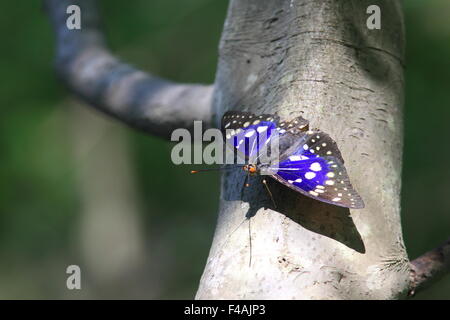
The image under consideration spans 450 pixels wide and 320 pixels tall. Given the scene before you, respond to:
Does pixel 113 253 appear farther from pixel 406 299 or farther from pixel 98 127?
pixel 406 299

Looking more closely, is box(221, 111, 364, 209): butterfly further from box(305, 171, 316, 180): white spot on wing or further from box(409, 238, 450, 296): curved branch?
box(409, 238, 450, 296): curved branch

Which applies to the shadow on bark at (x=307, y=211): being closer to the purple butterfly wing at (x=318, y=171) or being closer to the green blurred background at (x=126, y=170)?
the purple butterfly wing at (x=318, y=171)

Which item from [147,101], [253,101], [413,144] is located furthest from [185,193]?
[253,101]

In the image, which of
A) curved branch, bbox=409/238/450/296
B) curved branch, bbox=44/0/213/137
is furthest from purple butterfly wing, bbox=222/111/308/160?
curved branch, bbox=409/238/450/296

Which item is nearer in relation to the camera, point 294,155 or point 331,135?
point 331,135

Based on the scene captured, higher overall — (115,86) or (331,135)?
(115,86)

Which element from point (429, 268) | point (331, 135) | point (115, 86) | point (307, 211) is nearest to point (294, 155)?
point (331, 135)

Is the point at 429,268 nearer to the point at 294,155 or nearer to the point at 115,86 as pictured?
the point at 294,155
